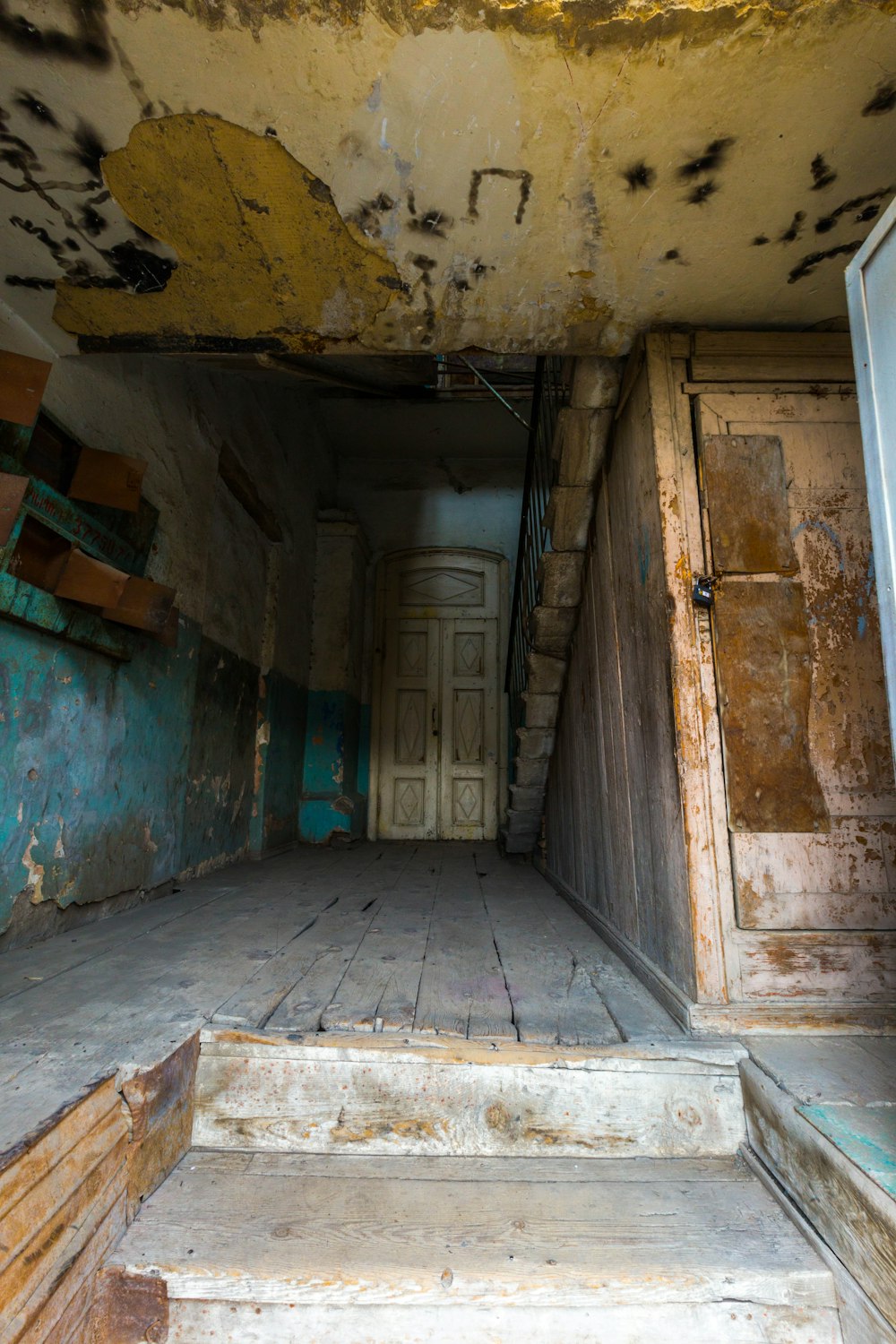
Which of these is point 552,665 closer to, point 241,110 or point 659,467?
point 659,467

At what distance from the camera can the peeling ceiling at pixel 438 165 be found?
3.83ft

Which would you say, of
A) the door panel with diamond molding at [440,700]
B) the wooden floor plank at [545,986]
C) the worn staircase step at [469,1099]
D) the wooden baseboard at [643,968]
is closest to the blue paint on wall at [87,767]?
the worn staircase step at [469,1099]

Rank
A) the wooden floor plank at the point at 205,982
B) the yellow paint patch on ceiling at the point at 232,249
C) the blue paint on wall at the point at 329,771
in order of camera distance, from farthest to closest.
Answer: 1. the blue paint on wall at the point at 329,771
2. the yellow paint patch on ceiling at the point at 232,249
3. the wooden floor plank at the point at 205,982

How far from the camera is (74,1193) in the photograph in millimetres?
987

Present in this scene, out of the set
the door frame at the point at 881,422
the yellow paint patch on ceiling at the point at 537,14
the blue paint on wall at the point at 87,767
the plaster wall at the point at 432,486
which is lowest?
the blue paint on wall at the point at 87,767

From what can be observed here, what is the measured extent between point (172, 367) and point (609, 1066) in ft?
12.1

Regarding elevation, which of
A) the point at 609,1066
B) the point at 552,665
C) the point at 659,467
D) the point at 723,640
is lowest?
the point at 609,1066

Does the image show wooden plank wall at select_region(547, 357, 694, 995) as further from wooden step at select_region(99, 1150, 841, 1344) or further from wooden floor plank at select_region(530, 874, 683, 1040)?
wooden step at select_region(99, 1150, 841, 1344)

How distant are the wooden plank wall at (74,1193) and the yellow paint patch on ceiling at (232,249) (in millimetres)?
1918

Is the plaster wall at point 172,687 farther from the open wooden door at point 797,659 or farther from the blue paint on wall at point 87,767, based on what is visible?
the open wooden door at point 797,659

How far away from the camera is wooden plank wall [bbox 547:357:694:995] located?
1741 mm

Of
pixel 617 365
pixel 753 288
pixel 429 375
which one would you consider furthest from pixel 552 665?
pixel 429 375

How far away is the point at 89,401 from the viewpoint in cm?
249

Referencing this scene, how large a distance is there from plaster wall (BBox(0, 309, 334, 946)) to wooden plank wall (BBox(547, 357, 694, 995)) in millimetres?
2055
